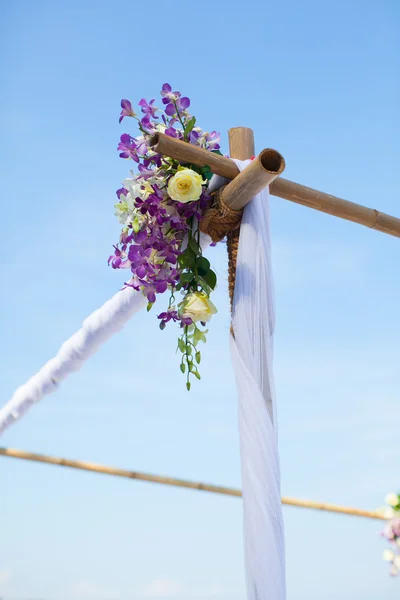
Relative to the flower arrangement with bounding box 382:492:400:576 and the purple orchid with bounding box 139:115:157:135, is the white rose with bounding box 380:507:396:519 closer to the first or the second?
the flower arrangement with bounding box 382:492:400:576

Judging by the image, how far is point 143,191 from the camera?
6.70 ft

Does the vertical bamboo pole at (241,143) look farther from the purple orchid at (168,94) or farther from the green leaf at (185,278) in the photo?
the green leaf at (185,278)

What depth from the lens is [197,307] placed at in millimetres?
1958

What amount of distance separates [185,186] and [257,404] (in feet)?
2.03

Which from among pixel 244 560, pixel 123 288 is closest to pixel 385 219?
pixel 123 288

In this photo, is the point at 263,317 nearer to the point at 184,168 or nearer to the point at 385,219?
the point at 184,168

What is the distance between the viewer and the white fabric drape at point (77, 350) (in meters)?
2.41

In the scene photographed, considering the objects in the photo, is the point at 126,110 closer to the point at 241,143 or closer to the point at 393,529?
the point at 241,143

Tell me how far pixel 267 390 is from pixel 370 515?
59.3 inches

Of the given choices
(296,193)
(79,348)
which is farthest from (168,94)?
(79,348)

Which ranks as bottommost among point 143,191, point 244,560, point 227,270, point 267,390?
point 244,560

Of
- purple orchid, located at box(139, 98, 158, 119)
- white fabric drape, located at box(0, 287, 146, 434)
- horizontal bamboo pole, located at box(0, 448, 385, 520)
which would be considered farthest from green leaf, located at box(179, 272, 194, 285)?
horizontal bamboo pole, located at box(0, 448, 385, 520)

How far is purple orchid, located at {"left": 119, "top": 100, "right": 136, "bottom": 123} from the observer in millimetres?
2018

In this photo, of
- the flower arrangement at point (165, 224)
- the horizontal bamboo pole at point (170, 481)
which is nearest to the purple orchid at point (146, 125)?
the flower arrangement at point (165, 224)
